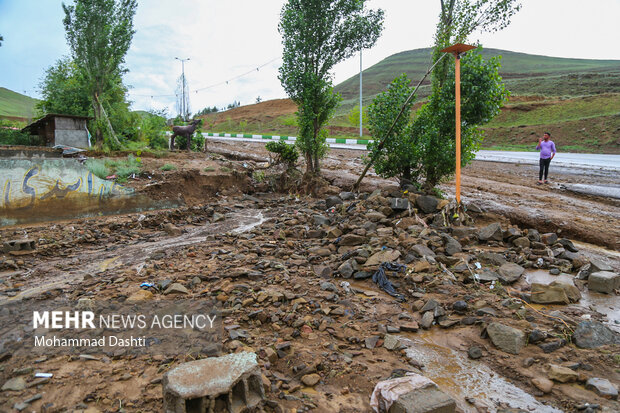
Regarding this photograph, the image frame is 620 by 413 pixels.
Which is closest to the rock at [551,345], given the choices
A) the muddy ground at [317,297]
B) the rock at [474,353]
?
the muddy ground at [317,297]

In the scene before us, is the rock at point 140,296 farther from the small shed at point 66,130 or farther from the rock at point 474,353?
the small shed at point 66,130

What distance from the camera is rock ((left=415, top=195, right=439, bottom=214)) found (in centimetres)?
811

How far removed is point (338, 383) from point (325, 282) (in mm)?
2276

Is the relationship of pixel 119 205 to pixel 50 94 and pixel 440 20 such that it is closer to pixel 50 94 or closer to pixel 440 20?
pixel 440 20

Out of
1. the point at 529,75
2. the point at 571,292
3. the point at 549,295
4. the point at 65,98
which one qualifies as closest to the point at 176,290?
the point at 549,295

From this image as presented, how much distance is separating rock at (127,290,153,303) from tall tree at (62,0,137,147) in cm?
1440

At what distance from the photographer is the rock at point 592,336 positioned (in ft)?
12.1

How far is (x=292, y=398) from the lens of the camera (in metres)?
2.84

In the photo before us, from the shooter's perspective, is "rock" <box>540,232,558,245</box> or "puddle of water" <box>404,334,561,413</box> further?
"rock" <box>540,232,558,245</box>

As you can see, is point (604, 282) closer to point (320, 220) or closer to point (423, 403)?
point (423, 403)

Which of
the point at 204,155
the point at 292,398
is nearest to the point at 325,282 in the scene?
the point at 292,398

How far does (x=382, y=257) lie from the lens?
597cm

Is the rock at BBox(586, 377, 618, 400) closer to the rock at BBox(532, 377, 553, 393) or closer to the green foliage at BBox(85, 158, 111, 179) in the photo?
the rock at BBox(532, 377, 553, 393)

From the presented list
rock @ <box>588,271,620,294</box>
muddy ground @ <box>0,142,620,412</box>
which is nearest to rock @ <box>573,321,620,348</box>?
muddy ground @ <box>0,142,620,412</box>
